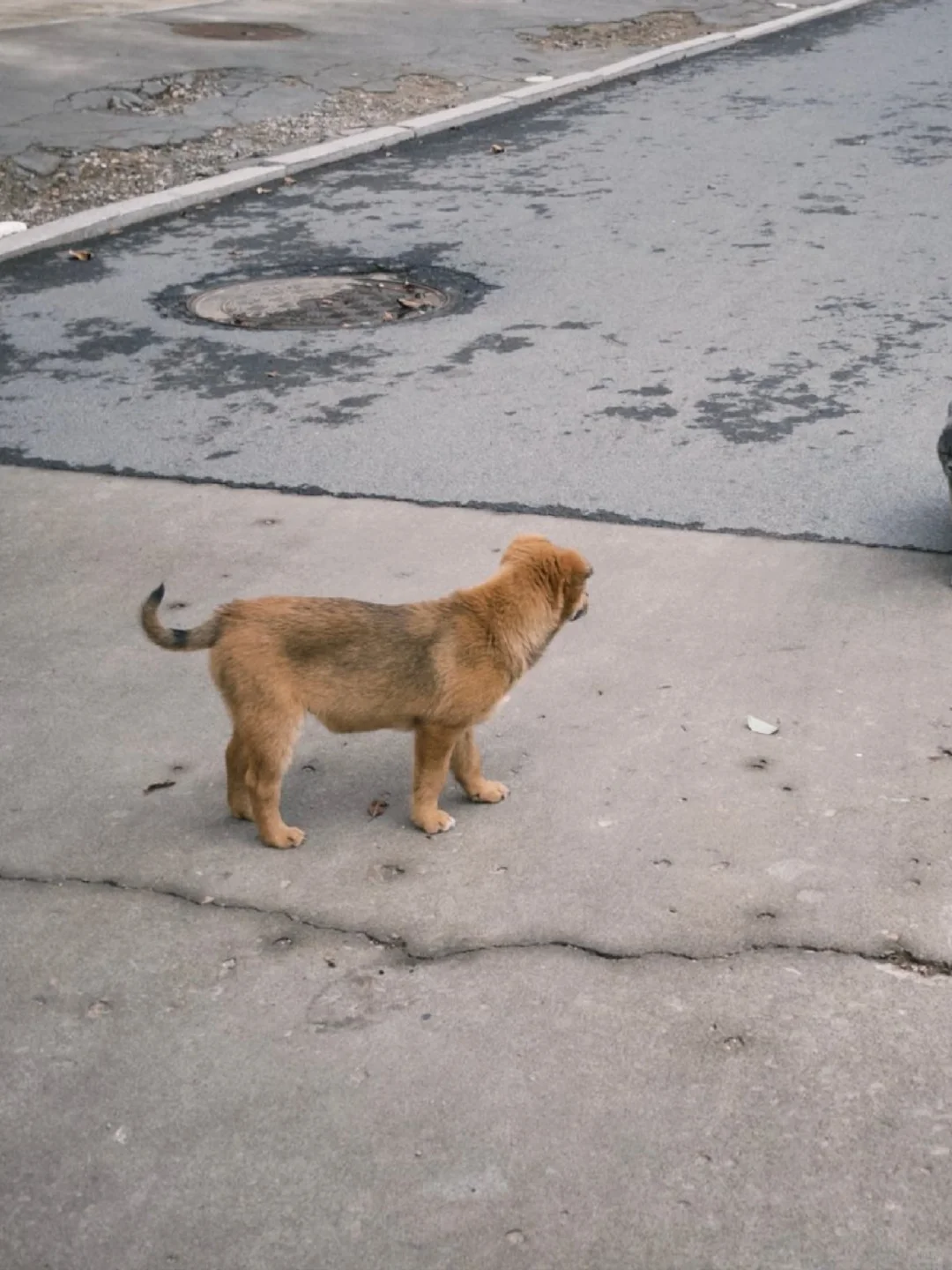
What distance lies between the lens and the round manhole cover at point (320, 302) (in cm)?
916

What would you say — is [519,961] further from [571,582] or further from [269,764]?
[571,582]

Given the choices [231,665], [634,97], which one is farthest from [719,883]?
[634,97]

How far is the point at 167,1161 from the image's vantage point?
328cm

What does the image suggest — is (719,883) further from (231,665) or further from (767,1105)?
(231,665)

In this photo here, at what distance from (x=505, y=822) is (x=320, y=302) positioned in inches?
221

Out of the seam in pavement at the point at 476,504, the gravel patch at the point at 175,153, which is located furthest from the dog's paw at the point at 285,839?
the gravel patch at the point at 175,153

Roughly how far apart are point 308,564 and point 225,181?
22.5ft

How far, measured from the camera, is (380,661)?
169 inches

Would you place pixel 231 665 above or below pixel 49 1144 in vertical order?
above

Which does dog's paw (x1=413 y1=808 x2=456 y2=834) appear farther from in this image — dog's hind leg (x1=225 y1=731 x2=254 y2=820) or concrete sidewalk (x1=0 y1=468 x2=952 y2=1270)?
dog's hind leg (x1=225 y1=731 x2=254 y2=820)

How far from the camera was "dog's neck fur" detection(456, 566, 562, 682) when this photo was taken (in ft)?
14.2

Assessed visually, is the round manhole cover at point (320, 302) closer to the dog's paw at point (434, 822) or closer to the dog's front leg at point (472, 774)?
the dog's front leg at point (472, 774)

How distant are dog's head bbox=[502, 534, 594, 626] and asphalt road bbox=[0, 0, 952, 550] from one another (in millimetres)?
2176

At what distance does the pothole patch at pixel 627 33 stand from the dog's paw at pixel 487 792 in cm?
1529
